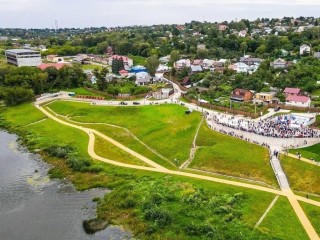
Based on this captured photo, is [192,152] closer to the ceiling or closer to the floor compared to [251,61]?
closer to the floor

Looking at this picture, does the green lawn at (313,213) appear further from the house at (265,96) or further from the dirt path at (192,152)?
the house at (265,96)

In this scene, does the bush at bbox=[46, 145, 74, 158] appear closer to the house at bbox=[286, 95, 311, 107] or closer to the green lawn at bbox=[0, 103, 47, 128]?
the green lawn at bbox=[0, 103, 47, 128]

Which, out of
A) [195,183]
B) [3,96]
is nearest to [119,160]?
[195,183]

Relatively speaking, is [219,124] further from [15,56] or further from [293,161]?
[15,56]

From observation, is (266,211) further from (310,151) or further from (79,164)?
(79,164)

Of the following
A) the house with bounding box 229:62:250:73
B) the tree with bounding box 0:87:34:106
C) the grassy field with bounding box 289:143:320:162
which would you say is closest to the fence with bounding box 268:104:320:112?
the grassy field with bounding box 289:143:320:162

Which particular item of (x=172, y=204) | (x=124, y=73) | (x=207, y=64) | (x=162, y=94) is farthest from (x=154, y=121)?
(x=207, y=64)

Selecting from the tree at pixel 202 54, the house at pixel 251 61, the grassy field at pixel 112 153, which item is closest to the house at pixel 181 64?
the tree at pixel 202 54
